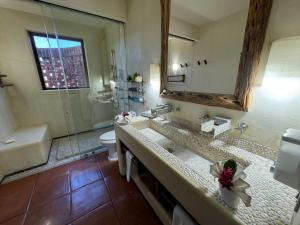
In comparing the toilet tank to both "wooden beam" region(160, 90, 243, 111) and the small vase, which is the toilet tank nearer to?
the small vase

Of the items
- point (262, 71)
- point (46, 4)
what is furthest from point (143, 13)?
point (262, 71)

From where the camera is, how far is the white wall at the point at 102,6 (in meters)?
1.83

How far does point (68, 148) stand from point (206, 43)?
2.84m

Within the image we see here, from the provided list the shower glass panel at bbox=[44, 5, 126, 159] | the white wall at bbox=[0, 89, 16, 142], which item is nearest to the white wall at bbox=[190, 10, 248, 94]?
the shower glass panel at bbox=[44, 5, 126, 159]

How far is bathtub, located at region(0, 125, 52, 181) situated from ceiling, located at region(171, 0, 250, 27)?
2565 mm

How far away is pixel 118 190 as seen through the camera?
1.65 meters

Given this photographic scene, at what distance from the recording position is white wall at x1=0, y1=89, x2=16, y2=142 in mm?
2024

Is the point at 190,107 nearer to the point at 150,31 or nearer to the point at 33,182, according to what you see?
the point at 150,31

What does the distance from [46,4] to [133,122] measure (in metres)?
2.14

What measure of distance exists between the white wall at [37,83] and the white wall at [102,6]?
2.19 ft

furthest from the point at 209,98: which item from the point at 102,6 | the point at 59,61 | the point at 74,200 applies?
the point at 59,61

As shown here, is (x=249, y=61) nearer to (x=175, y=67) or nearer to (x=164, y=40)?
(x=175, y=67)

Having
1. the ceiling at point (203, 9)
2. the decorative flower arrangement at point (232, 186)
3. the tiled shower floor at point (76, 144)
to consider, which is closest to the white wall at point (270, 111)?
the ceiling at point (203, 9)

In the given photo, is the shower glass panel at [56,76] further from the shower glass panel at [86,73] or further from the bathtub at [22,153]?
the bathtub at [22,153]
